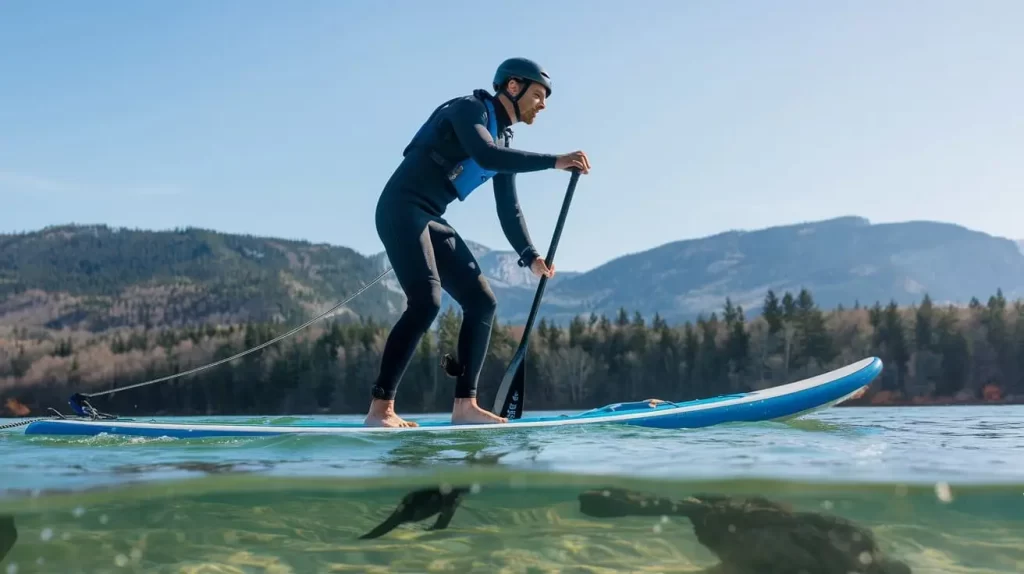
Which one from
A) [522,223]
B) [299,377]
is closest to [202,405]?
[299,377]

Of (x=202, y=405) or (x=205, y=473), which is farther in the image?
(x=202, y=405)

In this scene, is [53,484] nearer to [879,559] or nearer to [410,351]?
[410,351]

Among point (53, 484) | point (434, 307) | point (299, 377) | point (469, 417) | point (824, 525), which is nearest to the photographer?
point (53, 484)

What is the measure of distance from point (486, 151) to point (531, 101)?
33.7 inches

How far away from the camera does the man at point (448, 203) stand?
673 centimetres

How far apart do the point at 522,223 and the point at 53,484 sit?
13.7ft

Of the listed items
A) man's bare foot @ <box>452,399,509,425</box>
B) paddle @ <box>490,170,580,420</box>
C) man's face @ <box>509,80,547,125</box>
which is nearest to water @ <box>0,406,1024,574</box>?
man's bare foot @ <box>452,399,509,425</box>

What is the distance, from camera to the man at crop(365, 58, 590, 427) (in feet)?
22.1

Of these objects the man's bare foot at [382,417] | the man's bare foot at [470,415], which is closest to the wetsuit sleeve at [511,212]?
the man's bare foot at [470,415]

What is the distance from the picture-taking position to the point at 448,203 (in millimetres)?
7133

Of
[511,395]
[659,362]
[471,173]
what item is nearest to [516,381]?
[511,395]

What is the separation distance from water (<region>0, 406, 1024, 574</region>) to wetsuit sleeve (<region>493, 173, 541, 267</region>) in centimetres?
257

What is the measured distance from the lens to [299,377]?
9944 cm

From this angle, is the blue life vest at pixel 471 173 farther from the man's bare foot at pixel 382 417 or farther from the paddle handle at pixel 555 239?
the man's bare foot at pixel 382 417
